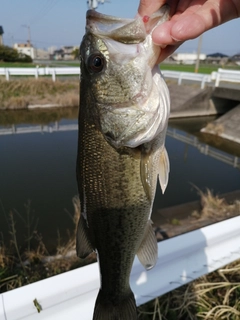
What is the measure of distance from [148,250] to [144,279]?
0.61 m

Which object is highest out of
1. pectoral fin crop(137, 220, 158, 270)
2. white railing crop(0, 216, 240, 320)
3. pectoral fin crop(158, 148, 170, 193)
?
pectoral fin crop(158, 148, 170, 193)

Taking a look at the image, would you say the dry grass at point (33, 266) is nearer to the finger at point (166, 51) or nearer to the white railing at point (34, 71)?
the finger at point (166, 51)

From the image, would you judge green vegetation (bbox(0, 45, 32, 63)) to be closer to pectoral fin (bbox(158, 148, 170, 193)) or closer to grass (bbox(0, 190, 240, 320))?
grass (bbox(0, 190, 240, 320))

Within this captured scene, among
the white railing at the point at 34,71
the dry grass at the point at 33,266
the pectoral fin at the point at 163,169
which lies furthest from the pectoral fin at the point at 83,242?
the white railing at the point at 34,71

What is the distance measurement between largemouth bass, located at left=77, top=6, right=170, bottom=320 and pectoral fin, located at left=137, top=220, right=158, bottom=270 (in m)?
0.07

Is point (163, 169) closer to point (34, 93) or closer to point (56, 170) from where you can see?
point (56, 170)

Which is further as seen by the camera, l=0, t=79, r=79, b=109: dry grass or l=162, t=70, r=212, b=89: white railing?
l=162, t=70, r=212, b=89: white railing

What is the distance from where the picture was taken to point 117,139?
4.63ft

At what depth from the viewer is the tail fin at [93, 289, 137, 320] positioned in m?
1.52

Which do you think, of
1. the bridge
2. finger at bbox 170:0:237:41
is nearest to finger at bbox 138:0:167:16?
finger at bbox 170:0:237:41

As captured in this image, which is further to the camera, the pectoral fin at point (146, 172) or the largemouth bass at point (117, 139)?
the pectoral fin at point (146, 172)

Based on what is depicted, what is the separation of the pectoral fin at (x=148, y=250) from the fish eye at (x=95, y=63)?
86 cm

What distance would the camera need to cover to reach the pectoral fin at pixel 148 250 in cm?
158

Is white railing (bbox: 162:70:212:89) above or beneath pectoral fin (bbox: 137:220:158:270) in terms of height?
beneath
